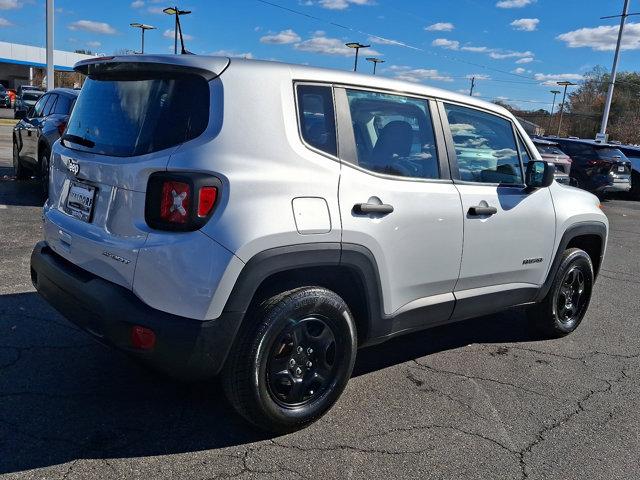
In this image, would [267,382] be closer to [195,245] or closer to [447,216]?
[195,245]

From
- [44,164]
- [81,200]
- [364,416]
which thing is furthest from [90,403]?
[44,164]

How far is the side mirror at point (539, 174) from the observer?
13.5ft

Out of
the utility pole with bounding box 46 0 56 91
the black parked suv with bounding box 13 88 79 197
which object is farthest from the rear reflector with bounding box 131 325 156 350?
the utility pole with bounding box 46 0 56 91

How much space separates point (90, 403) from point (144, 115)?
1588 mm

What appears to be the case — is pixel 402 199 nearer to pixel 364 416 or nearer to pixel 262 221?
pixel 262 221

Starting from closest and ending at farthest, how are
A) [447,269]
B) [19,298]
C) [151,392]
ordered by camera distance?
[151,392] → [447,269] → [19,298]

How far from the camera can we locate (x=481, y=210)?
3.76 meters

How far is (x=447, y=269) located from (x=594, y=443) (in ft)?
4.10

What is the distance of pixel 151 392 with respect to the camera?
11.2 ft

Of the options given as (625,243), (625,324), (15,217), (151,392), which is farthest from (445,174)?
(625,243)

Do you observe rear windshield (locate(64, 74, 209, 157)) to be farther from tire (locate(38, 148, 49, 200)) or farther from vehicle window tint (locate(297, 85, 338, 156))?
tire (locate(38, 148, 49, 200))

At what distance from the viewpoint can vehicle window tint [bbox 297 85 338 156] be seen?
3.00 metres

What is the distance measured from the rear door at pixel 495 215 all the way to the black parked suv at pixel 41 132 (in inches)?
233

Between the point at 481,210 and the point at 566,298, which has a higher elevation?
the point at 481,210
